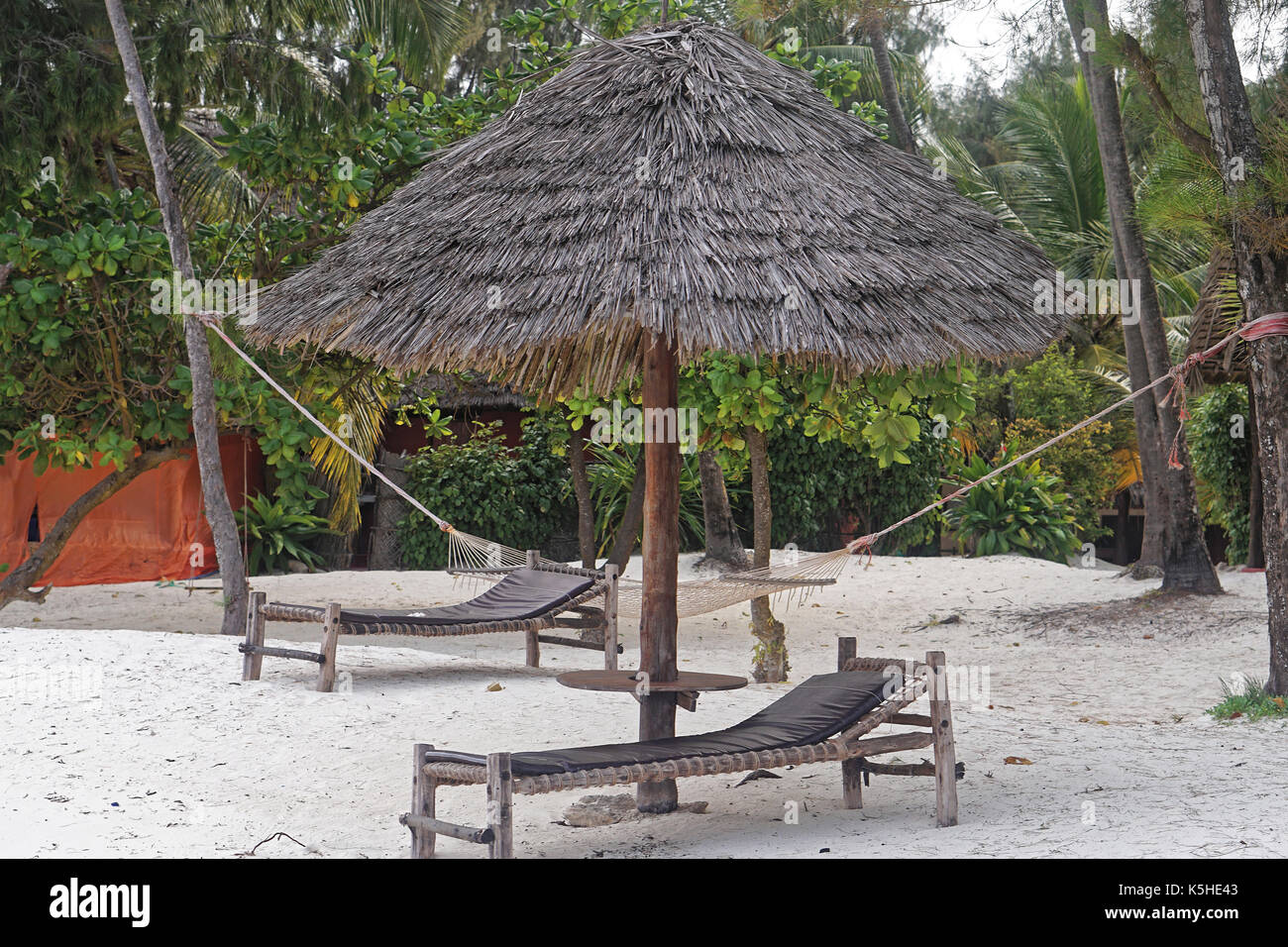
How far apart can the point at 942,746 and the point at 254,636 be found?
3365mm

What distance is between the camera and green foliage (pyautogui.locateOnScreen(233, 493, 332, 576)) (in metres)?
11.4

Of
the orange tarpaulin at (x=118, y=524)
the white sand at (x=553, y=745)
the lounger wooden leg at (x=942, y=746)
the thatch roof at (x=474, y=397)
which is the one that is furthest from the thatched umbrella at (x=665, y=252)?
the thatch roof at (x=474, y=397)

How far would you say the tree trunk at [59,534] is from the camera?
7.50m

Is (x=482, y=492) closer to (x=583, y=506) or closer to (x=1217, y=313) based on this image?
(x=583, y=506)

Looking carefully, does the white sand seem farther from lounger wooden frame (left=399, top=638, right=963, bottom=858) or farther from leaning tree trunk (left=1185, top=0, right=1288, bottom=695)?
leaning tree trunk (left=1185, top=0, right=1288, bottom=695)

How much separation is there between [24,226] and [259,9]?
210 cm

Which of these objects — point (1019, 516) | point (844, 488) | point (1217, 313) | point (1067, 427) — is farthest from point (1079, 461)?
point (1217, 313)

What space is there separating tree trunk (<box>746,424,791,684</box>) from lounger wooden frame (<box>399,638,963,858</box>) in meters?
2.39

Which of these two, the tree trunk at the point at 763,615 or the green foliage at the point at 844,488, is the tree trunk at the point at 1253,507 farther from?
the tree trunk at the point at 763,615

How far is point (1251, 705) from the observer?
5.50m

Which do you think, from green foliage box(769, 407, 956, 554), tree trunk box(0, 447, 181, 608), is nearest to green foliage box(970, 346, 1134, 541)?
green foliage box(769, 407, 956, 554)

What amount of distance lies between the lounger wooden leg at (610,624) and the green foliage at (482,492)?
16.3ft
